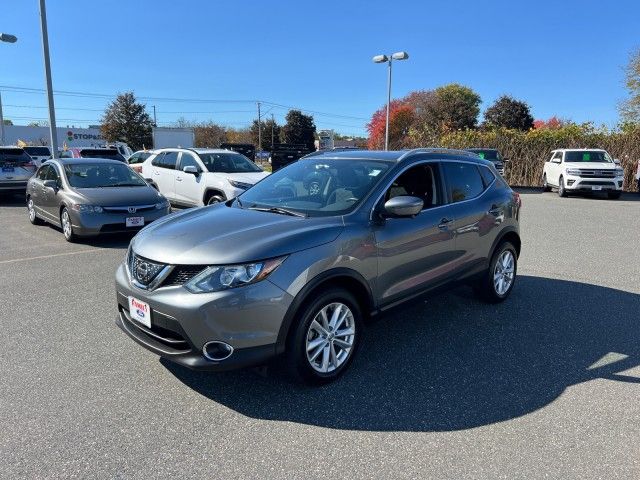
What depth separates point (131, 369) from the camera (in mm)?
3707

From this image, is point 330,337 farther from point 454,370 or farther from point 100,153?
point 100,153

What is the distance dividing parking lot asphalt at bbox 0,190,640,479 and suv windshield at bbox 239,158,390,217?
4.32 feet

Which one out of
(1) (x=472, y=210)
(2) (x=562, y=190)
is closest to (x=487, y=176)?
(1) (x=472, y=210)

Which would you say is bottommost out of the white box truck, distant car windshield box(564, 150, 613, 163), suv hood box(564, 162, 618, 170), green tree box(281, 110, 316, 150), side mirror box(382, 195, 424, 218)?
side mirror box(382, 195, 424, 218)

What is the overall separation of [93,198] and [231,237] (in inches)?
232

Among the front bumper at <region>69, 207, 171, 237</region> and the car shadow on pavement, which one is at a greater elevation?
the front bumper at <region>69, 207, 171, 237</region>

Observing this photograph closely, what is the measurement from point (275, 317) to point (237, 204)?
163cm

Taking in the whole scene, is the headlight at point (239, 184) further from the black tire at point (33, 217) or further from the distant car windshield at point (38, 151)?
the distant car windshield at point (38, 151)

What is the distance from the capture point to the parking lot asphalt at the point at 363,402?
8.75 ft

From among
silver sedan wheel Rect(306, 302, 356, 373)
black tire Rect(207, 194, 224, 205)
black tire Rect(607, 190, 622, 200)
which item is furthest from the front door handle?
black tire Rect(607, 190, 622, 200)

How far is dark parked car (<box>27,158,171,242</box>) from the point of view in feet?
26.4

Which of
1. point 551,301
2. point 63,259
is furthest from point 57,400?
point 551,301

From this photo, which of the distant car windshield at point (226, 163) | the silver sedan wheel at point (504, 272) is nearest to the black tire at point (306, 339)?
the silver sedan wheel at point (504, 272)

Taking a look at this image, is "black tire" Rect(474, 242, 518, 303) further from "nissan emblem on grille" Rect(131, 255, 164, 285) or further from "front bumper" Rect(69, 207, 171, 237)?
"front bumper" Rect(69, 207, 171, 237)
